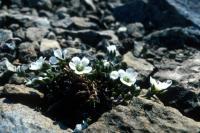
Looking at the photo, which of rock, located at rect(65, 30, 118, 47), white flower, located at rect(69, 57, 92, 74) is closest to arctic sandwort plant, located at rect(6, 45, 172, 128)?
white flower, located at rect(69, 57, 92, 74)

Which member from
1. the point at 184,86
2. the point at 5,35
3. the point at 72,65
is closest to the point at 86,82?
the point at 72,65

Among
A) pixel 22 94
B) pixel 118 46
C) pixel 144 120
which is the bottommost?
pixel 118 46

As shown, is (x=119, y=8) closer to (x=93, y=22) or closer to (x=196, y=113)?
(x=93, y=22)

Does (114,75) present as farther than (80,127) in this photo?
Yes

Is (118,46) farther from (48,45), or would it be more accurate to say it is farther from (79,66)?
(79,66)

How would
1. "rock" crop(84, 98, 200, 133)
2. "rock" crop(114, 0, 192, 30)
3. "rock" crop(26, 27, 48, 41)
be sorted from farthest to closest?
1. "rock" crop(114, 0, 192, 30)
2. "rock" crop(26, 27, 48, 41)
3. "rock" crop(84, 98, 200, 133)

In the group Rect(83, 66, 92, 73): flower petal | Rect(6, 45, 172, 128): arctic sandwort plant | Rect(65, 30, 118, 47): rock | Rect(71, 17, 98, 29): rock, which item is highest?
Rect(83, 66, 92, 73): flower petal

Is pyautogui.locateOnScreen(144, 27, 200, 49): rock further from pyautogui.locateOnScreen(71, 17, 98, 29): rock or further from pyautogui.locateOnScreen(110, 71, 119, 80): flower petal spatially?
pyautogui.locateOnScreen(110, 71, 119, 80): flower petal
